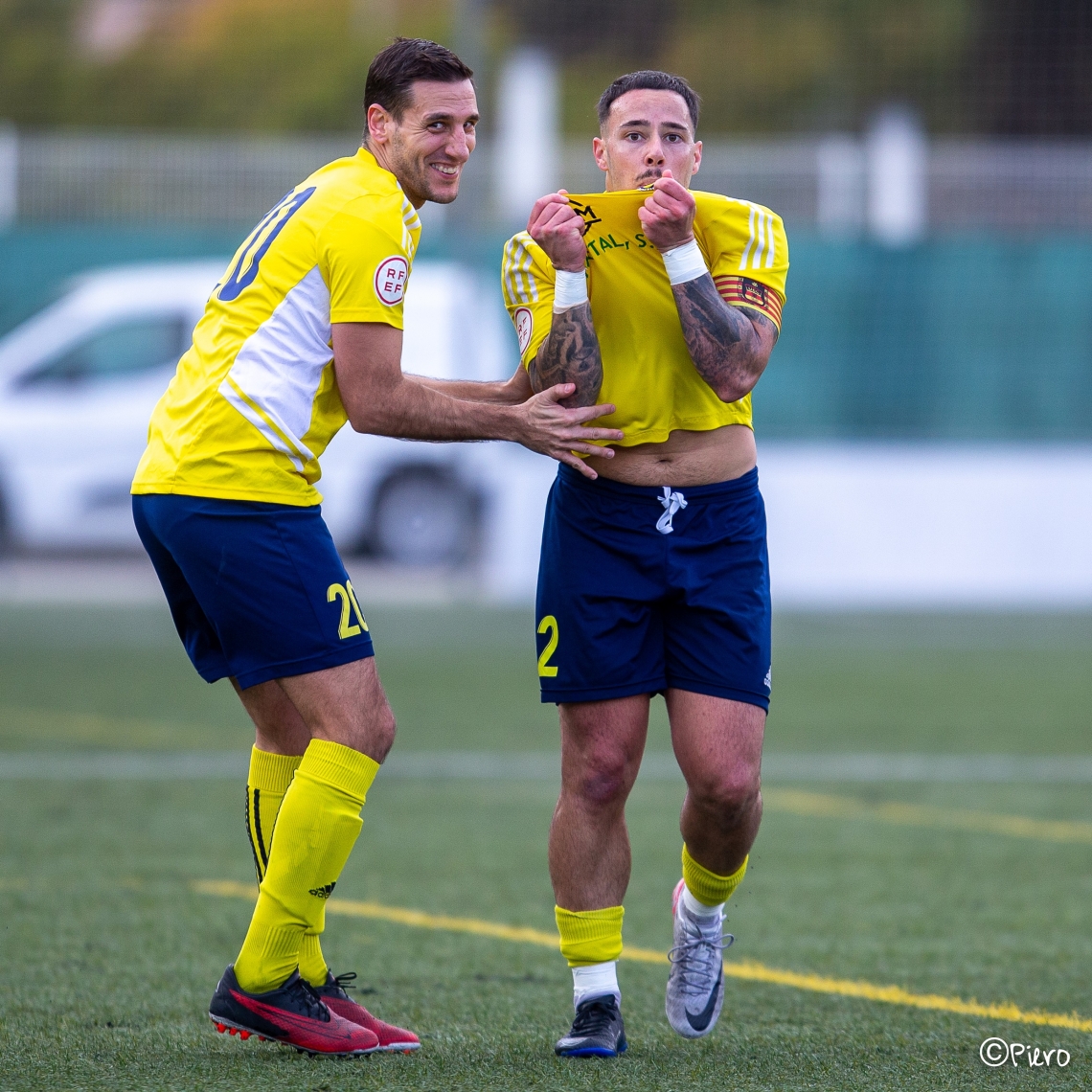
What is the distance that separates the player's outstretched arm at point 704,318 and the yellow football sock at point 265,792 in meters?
1.38

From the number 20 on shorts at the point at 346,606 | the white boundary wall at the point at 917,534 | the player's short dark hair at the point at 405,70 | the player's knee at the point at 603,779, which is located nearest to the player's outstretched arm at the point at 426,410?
the number 20 on shorts at the point at 346,606

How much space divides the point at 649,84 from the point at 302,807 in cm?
193

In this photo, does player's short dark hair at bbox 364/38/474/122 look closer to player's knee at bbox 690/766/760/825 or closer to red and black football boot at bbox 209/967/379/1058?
player's knee at bbox 690/766/760/825

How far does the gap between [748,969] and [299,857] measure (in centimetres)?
169

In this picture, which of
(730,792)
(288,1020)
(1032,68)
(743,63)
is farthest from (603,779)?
(743,63)

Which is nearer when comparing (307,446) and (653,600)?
(307,446)

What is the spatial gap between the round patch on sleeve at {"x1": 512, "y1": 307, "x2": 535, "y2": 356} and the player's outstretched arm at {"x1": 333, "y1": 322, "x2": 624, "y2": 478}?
0.25m

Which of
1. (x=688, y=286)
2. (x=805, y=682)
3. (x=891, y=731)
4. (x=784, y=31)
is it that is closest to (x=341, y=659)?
(x=688, y=286)

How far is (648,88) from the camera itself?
4.40m

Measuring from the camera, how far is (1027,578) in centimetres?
1711

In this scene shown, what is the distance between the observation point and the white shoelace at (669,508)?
14.3 ft

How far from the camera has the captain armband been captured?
4316mm

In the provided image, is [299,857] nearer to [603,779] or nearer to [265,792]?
[265,792]

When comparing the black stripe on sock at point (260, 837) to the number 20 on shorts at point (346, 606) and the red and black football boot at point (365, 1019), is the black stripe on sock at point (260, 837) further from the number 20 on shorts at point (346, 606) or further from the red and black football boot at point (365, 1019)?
the number 20 on shorts at point (346, 606)
